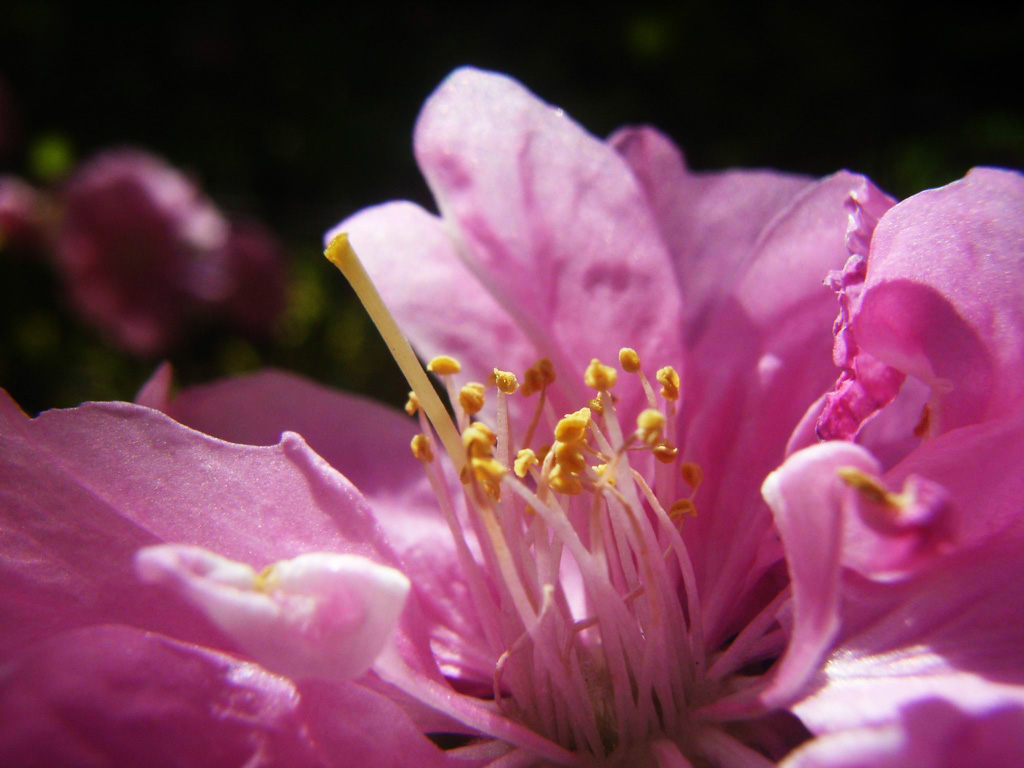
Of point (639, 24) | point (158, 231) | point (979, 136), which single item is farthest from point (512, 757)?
point (639, 24)

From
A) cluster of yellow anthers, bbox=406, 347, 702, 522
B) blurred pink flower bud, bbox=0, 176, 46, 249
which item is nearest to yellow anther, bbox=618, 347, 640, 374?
cluster of yellow anthers, bbox=406, 347, 702, 522

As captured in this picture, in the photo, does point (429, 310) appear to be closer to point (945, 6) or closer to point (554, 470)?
point (554, 470)

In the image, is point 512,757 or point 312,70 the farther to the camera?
point 312,70

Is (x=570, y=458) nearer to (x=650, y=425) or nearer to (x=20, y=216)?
(x=650, y=425)

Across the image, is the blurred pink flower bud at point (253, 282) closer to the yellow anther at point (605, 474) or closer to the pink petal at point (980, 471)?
the yellow anther at point (605, 474)

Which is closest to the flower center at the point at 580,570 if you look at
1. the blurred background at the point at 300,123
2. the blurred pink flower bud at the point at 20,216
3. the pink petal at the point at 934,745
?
the pink petal at the point at 934,745

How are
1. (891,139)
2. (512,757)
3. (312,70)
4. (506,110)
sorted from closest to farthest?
(512,757), (506,110), (891,139), (312,70)

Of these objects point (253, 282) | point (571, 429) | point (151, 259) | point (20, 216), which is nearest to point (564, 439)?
point (571, 429)
